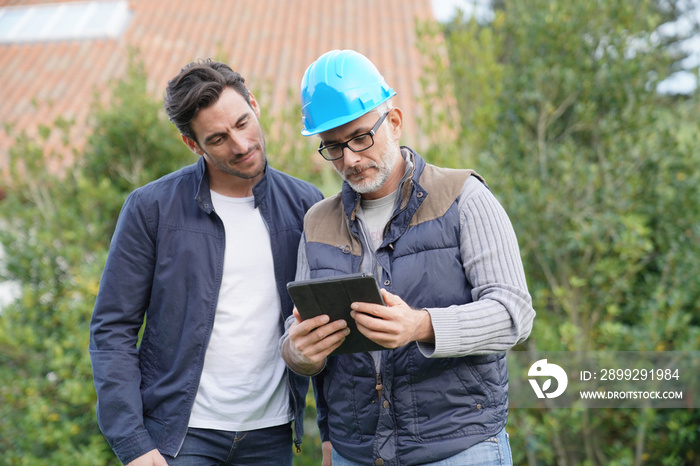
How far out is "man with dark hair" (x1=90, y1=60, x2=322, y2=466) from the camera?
2.32m

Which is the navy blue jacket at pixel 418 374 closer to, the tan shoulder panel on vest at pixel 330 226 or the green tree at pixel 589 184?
the tan shoulder panel on vest at pixel 330 226

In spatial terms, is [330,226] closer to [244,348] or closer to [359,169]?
[359,169]

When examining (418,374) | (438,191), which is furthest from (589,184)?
(418,374)

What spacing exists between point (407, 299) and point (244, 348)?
74 cm

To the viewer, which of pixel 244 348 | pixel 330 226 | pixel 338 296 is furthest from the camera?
pixel 244 348

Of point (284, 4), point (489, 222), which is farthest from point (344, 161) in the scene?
point (284, 4)

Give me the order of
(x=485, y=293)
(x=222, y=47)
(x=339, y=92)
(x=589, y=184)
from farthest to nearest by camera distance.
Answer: (x=222, y=47)
(x=589, y=184)
(x=339, y=92)
(x=485, y=293)

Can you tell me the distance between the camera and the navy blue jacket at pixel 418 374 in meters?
1.97

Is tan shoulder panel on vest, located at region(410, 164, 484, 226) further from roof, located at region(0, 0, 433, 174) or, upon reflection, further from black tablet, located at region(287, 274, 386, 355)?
roof, located at region(0, 0, 433, 174)

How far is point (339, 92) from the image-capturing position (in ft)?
6.94

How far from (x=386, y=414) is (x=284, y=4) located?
11428 millimetres

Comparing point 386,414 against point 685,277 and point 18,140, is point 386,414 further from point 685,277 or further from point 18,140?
point 18,140

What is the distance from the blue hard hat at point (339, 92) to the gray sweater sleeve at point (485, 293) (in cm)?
46

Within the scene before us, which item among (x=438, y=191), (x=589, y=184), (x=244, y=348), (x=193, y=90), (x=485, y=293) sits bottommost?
(x=244, y=348)
